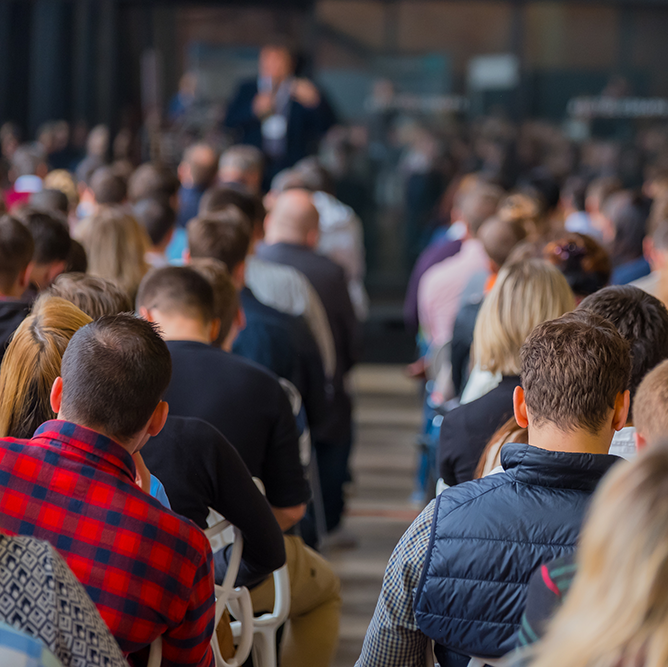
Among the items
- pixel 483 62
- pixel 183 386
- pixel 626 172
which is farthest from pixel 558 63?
pixel 183 386

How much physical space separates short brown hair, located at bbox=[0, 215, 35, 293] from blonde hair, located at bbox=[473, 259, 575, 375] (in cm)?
147

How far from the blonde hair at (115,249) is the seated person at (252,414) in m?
0.94

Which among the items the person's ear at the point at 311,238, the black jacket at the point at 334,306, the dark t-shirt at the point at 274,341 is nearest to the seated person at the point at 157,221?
the black jacket at the point at 334,306

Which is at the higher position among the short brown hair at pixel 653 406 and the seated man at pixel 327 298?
the short brown hair at pixel 653 406

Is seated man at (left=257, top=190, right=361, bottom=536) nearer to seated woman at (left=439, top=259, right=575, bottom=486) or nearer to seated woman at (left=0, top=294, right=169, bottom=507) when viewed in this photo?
seated woman at (left=439, top=259, right=575, bottom=486)

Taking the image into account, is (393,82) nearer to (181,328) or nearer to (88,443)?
(181,328)

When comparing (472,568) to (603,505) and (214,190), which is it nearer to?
(603,505)

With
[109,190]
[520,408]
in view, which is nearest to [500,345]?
[520,408]

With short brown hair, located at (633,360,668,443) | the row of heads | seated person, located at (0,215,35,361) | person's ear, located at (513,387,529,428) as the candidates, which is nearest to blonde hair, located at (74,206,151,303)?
seated person, located at (0,215,35,361)

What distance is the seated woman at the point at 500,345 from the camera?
239cm

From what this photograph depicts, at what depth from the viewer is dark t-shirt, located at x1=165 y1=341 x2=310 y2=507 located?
7.89ft

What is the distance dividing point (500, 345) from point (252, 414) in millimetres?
733

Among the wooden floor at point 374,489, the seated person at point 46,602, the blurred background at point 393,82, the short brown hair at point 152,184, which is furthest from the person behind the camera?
the blurred background at point 393,82

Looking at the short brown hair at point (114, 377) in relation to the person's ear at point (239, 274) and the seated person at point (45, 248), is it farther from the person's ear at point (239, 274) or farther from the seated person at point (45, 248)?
the person's ear at point (239, 274)
